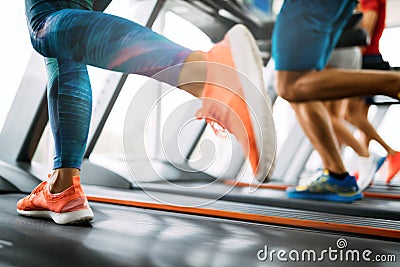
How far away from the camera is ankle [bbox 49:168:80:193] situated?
116cm

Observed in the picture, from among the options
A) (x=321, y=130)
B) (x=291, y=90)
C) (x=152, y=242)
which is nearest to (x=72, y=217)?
(x=152, y=242)

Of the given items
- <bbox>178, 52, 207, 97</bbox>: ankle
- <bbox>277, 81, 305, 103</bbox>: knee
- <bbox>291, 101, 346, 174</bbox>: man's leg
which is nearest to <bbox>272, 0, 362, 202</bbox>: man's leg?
<bbox>277, 81, 305, 103</bbox>: knee

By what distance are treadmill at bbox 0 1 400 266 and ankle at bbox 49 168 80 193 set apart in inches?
4.3

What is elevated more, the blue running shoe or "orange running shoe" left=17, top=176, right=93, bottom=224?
"orange running shoe" left=17, top=176, right=93, bottom=224

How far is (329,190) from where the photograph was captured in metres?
2.06

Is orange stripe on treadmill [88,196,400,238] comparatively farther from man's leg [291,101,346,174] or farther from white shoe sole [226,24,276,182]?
man's leg [291,101,346,174]

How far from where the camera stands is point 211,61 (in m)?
0.86

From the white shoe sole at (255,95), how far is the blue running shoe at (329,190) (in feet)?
3.68

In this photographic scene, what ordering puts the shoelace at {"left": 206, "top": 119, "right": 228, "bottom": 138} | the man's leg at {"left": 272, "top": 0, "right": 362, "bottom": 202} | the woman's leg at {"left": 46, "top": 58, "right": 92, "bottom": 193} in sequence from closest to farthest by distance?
the shoelace at {"left": 206, "top": 119, "right": 228, "bottom": 138}
the woman's leg at {"left": 46, "top": 58, "right": 92, "bottom": 193}
the man's leg at {"left": 272, "top": 0, "right": 362, "bottom": 202}

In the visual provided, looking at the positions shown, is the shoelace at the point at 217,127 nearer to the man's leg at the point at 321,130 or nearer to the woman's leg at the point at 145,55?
the woman's leg at the point at 145,55

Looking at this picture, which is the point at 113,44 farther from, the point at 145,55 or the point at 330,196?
the point at 330,196

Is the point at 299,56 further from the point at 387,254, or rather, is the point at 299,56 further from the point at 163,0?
the point at 163,0

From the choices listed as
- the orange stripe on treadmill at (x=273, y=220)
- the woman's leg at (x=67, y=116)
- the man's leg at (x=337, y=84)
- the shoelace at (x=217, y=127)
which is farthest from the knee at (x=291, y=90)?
the woman's leg at (x=67, y=116)

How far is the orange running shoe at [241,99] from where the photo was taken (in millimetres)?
870
